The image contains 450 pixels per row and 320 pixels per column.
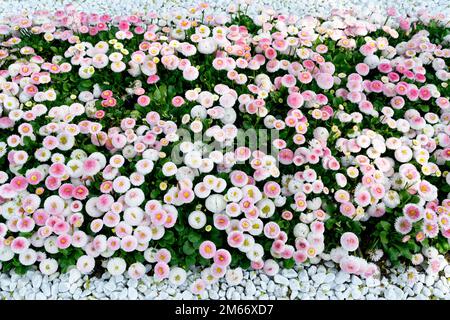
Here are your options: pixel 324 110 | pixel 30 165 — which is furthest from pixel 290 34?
pixel 30 165

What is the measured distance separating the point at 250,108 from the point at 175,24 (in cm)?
100

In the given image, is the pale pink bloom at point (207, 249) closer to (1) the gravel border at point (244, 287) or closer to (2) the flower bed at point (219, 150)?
(2) the flower bed at point (219, 150)

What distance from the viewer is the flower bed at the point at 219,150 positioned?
2092mm

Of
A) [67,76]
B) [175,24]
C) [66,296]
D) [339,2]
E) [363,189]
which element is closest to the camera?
[66,296]

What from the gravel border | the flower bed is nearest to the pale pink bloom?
the flower bed

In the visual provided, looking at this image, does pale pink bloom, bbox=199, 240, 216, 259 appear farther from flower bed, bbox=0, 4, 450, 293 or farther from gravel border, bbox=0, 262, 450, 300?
gravel border, bbox=0, 262, 450, 300

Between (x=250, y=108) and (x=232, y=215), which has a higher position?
(x=250, y=108)

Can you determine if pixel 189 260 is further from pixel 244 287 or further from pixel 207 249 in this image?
pixel 244 287

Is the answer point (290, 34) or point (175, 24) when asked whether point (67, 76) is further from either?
point (290, 34)

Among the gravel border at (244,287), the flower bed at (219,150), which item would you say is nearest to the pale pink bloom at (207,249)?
the flower bed at (219,150)

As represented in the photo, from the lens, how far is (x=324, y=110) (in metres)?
2.43

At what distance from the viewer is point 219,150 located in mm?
2293

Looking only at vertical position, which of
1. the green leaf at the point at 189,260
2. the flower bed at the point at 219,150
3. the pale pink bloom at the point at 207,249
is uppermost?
the flower bed at the point at 219,150

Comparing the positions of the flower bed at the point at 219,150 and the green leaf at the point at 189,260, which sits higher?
the flower bed at the point at 219,150
